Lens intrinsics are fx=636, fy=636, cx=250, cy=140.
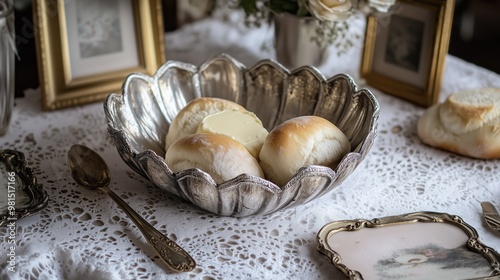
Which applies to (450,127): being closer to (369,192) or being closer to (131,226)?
(369,192)

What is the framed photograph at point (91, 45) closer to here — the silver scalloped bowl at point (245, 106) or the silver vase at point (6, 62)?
the silver vase at point (6, 62)

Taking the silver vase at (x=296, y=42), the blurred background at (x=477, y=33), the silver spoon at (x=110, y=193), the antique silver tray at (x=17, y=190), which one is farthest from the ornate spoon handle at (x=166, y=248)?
the blurred background at (x=477, y=33)

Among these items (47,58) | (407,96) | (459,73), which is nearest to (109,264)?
(47,58)

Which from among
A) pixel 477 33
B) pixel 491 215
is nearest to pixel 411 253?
pixel 491 215

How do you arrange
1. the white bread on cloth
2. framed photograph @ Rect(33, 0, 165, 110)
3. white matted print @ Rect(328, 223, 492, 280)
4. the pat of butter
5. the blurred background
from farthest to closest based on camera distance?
1. the blurred background
2. framed photograph @ Rect(33, 0, 165, 110)
3. the white bread on cloth
4. the pat of butter
5. white matted print @ Rect(328, 223, 492, 280)

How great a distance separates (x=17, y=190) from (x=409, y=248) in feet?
1.39

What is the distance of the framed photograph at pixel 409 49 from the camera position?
3.02 ft

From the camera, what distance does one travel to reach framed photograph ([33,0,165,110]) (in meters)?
0.92

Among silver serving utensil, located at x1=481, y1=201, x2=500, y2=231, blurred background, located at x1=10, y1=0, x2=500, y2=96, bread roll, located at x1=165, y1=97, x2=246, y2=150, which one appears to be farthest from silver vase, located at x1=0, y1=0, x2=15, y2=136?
blurred background, located at x1=10, y1=0, x2=500, y2=96

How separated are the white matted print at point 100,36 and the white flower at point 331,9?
0.29 metres

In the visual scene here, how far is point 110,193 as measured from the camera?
72cm

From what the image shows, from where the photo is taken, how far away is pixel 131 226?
68 centimetres

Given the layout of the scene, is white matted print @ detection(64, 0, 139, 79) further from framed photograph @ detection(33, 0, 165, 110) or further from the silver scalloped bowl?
the silver scalloped bowl

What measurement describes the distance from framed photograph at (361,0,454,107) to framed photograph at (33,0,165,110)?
1.10 ft
